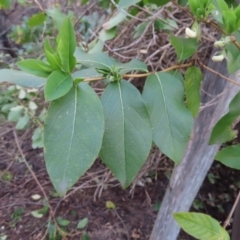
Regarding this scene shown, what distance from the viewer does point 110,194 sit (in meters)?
1.78

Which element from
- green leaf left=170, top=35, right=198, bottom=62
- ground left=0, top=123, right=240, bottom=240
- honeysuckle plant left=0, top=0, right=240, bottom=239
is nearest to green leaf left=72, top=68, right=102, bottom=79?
honeysuckle plant left=0, top=0, right=240, bottom=239

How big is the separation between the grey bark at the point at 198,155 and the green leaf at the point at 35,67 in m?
0.60

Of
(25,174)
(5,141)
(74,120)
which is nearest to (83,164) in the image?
(74,120)

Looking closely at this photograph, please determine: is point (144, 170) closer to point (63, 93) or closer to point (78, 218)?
point (78, 218)

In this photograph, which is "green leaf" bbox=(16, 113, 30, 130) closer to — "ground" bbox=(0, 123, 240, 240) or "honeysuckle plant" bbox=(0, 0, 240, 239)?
"ground" bbox=(0, 123, 240, 240)

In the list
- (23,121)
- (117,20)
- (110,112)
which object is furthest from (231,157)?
(23,121)

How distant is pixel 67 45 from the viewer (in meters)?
0.52

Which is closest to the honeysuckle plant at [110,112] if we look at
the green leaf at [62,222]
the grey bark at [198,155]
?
the grey bark at [198,155]

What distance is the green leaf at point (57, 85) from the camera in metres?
0.48

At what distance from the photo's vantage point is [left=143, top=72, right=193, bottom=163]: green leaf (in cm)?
56

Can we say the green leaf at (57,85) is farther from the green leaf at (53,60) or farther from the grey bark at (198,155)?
the grey bark at (198,155)

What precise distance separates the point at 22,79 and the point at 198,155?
2.42ft

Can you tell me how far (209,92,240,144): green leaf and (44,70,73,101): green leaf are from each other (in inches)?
12.9

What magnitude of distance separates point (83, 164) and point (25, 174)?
5.40ft
